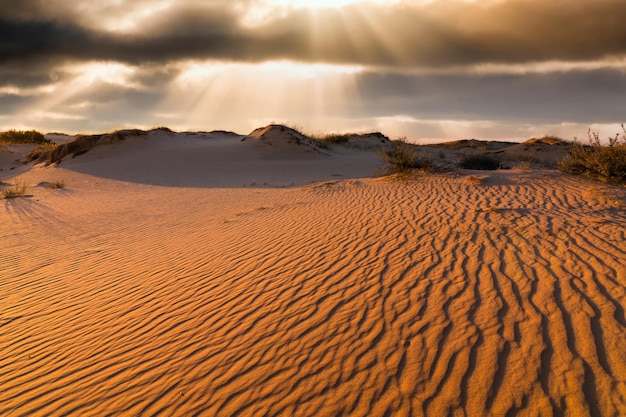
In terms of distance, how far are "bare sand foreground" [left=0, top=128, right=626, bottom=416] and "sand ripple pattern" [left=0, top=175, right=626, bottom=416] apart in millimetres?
19

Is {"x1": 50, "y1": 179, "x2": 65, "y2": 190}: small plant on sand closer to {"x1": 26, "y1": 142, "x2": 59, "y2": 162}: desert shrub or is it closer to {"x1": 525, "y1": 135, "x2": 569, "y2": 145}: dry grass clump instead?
{"x1": 26, "y1": 142, "x2": 59, "y2": 162}: desert shrub

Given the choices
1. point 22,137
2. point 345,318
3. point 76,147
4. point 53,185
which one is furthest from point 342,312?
point 22,137

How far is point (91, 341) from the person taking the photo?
14.0ft

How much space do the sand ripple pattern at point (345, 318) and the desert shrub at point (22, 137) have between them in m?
37.9

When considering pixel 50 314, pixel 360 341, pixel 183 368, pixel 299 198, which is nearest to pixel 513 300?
pixel 360 341

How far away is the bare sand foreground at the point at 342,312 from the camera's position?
2996 mm

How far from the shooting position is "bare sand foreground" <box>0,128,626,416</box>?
3.00 m

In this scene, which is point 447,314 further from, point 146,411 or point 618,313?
point 146,411

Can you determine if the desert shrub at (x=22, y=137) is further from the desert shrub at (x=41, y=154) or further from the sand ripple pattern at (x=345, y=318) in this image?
the sand ripple pattern at (x=345, y=318)

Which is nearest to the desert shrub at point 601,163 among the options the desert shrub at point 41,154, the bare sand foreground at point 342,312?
the bare sand foreground at point 342,312

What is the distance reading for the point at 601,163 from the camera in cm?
879

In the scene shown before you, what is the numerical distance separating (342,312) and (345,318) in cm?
12

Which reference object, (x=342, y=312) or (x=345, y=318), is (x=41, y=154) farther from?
(x=345, y=318)

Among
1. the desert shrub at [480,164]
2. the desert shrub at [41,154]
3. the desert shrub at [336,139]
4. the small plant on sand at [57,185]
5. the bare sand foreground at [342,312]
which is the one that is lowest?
the bare sand foreground at [342,312]
